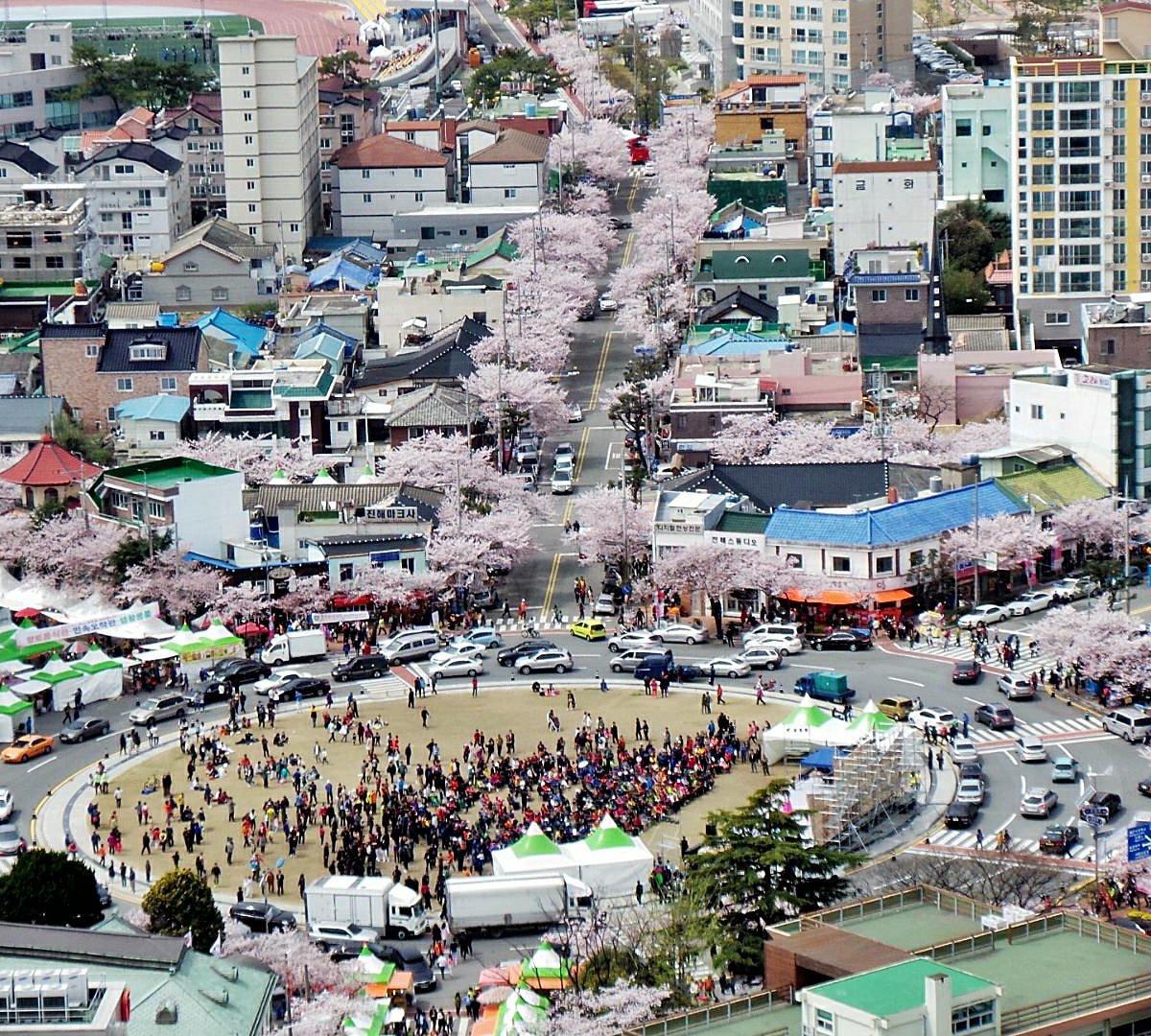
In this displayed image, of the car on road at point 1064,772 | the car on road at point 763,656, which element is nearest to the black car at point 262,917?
the car on road at point 1064,772

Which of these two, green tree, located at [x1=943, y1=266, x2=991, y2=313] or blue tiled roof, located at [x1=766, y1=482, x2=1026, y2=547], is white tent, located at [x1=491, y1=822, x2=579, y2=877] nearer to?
blue tiled roof, located at [x1=766, y1=482, x2=1026, y2=547]

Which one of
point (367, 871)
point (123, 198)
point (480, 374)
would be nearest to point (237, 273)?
point (123, 198)

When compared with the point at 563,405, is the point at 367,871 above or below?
below

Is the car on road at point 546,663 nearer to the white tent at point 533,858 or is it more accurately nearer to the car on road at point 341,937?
the white tent at point 533,858

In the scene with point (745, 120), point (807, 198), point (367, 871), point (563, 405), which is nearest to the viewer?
point (367, 871)

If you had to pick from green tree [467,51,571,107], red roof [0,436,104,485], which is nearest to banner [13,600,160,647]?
red roof [0,436,104,485]

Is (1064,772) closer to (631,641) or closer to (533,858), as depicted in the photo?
(533,858)

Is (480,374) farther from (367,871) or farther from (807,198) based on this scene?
(367,871)
